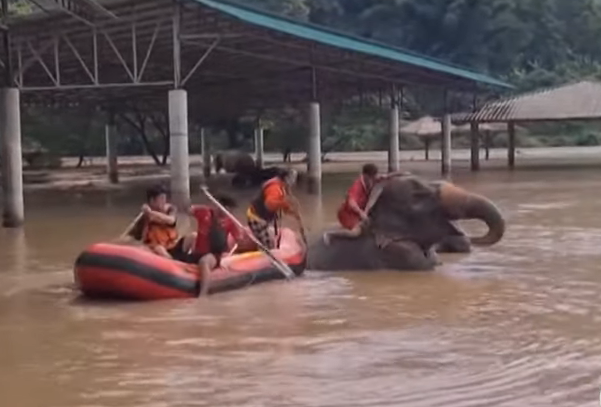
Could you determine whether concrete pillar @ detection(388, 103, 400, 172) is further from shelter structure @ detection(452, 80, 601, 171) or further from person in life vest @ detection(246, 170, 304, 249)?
person in life vest @ detection(246, 170, 304, 249)

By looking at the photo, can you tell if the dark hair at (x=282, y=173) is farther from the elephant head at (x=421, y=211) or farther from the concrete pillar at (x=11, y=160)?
the concrete pillar at (x=11, y=160)

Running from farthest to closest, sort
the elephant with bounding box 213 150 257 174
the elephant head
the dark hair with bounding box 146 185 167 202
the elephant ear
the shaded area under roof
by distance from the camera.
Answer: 1. the elephant with bounding box 213 150 257 174
2. the shaded area under roof
3. the elephant ear
4. the elephant head
5. the dark hair with bounding box 146 185 167 202

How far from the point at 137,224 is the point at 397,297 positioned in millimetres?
2929

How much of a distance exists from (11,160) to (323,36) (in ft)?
27.1

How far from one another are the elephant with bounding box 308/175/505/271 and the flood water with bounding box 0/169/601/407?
0.97 ft

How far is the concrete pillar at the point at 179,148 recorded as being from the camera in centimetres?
2292

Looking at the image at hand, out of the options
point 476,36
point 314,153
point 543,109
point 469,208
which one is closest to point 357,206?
point 469,208

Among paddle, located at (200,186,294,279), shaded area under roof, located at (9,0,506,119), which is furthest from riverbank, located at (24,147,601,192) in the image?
paddle, located at (200,186,294,279)

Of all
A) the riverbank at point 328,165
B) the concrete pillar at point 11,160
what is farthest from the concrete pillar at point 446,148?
the concrete pillar at point 11,160

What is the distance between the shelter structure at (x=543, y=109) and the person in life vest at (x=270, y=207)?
92.7ft

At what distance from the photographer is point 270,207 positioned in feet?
45.3

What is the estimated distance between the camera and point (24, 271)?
1542 centimetres

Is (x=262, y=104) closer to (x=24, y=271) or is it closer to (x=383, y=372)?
(x=24, y=271)

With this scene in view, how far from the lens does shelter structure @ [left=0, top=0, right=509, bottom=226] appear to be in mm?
22531
